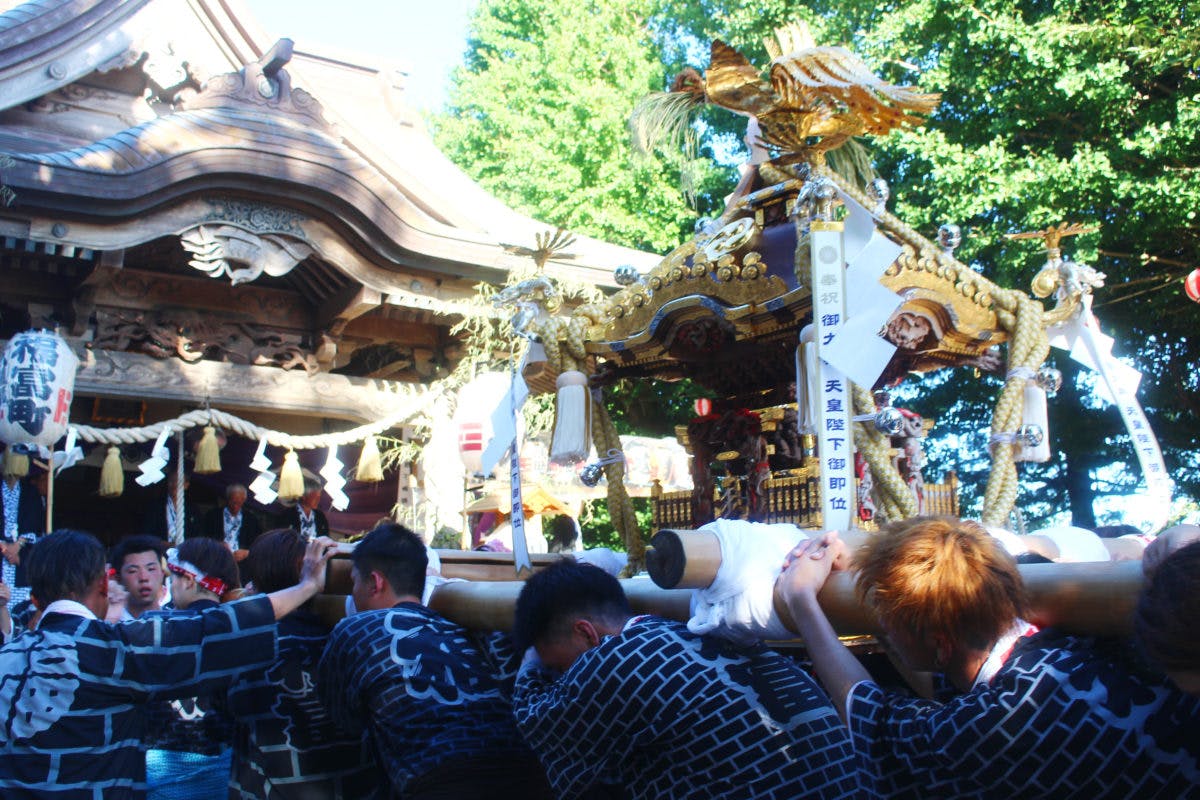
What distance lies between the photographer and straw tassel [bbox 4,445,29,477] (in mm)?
7371

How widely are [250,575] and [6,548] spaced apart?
319cm

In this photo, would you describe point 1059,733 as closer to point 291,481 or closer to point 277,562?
point 277,562

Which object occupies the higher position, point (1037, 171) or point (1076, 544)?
point (1037, 171)

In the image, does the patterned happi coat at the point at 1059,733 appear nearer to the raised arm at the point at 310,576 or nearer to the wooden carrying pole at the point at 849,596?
the wooden carrying pole at the point at 849,596

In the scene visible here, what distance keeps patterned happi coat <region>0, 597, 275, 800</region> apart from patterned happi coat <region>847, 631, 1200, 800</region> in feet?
6.36

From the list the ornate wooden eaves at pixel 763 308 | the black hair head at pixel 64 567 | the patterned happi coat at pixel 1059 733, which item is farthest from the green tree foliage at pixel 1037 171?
the patterned happi coat at pixel 1059 733

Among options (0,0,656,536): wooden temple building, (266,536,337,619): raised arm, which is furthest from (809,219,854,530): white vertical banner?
(0,0,656,536): wooden temple building

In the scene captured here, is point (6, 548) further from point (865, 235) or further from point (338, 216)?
point (865, 235)

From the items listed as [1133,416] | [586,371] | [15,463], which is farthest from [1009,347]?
[15,463]

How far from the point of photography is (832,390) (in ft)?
12.1

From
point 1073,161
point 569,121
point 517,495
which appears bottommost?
point 517,495

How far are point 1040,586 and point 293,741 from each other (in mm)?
2257

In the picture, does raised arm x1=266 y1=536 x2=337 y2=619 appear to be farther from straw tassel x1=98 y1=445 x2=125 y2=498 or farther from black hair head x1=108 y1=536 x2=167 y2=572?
straw tassel x1=98 y1=445 x2=125 y2=498

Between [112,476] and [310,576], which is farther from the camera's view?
[112,476]
